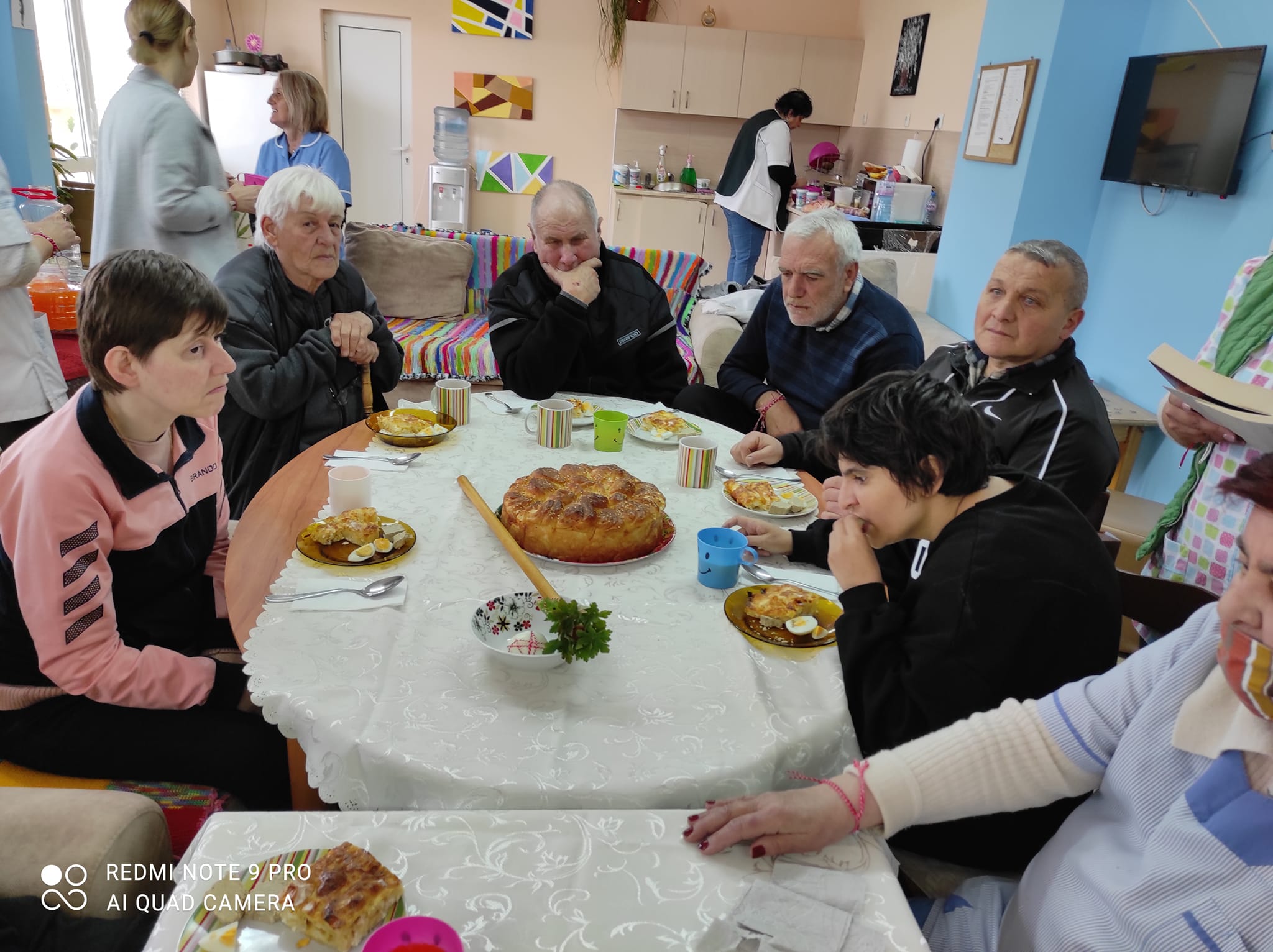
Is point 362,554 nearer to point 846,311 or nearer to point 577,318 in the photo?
point 577,318

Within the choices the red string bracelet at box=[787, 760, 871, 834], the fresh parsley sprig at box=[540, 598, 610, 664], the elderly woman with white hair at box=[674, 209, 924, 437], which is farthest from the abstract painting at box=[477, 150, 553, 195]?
the red string bracelet at box=[787, 760, 871, 834]

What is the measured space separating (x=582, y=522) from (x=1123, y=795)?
895 millimetres

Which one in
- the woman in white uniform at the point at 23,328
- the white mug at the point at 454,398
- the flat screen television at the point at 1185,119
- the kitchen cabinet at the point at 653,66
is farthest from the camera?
the kitchen cabinet at the point at 653,66

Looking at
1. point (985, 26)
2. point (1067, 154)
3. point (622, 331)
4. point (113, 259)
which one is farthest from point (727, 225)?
point (113, 259)

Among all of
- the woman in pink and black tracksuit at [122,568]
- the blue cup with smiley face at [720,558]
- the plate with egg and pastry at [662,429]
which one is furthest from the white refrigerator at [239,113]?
the blue cup with smiley face at [720,558]

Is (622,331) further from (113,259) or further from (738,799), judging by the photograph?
(738,799)

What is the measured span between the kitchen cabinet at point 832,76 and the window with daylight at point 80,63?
17.8ft

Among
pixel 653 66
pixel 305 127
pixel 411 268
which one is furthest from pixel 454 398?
pixel 653 66

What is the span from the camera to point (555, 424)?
2070 millimetres

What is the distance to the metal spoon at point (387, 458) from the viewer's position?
191cm

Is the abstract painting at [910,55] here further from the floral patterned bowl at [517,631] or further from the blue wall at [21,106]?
the floral patterned bowl at [517,631]

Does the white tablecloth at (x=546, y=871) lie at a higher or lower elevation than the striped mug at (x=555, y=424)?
lower

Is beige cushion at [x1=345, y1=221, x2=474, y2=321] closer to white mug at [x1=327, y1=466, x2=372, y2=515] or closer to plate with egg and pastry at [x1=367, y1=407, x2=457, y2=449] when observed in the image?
plate with egg and pastry at [x1=367, y1=407, x2=457, y2=449]

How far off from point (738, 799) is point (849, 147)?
310 inches
